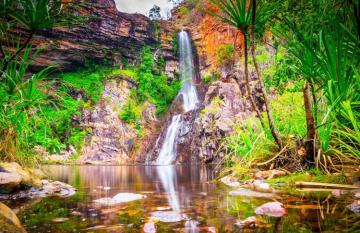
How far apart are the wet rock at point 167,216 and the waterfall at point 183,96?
19.6m

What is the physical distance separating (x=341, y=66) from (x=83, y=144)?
26690 millimetres

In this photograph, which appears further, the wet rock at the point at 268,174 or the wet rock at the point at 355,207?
the wet rock at the point at 268,174

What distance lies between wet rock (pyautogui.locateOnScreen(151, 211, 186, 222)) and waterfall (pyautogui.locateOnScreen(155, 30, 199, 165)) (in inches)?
772

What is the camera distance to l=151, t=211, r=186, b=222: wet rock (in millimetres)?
2385

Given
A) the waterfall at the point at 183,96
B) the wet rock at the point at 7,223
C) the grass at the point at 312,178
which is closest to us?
the wet rock at the point at 7,223

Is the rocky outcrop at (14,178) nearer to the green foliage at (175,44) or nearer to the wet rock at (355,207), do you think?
the wet rock at (355,207)

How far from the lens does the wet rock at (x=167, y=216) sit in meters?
2.38

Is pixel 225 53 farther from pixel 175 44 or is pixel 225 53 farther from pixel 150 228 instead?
pixel 150 228

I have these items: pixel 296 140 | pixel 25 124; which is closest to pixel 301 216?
pixel 296 140

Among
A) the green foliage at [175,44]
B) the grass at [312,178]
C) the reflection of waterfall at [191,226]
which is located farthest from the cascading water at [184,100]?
the reflection of waterfall at [191,226]

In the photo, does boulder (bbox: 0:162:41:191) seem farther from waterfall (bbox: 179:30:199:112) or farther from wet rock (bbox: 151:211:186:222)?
waterfall (bbox: 179:30:199:112)

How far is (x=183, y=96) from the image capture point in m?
30.6

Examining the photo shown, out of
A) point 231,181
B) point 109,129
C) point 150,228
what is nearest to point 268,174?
point 231,181

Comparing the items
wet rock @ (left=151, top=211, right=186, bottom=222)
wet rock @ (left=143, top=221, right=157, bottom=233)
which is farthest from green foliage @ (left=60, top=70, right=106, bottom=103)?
wet rock @ (left=143, top=221, right=157, bottom=233)
